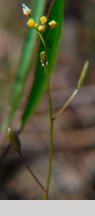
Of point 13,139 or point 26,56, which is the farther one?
point 26,56

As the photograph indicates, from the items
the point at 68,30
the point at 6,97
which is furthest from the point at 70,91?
the point at 68,30

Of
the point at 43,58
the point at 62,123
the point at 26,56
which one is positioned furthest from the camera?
the point at 62,123

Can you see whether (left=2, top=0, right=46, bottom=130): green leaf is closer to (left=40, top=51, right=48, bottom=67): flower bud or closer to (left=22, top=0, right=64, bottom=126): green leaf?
(left=22, top=0, right=64, bottom=126): green leaf

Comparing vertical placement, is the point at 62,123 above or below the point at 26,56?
below

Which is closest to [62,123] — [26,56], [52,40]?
[26,56]

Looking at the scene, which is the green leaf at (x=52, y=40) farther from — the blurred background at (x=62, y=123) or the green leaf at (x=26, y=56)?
the blurred background at (x=62, y=123)

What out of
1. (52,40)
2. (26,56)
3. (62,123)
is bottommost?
(62,123)

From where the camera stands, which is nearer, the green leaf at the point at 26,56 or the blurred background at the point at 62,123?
the green leaf at the point at 26,56

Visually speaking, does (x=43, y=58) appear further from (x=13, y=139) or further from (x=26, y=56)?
(x=26, y=56)

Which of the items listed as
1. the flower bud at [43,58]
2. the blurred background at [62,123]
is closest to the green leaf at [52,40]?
the flower bud at [43,58]

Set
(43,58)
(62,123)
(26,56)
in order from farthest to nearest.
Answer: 1. (62,123)
2. (26,56)
3. (43,58)
